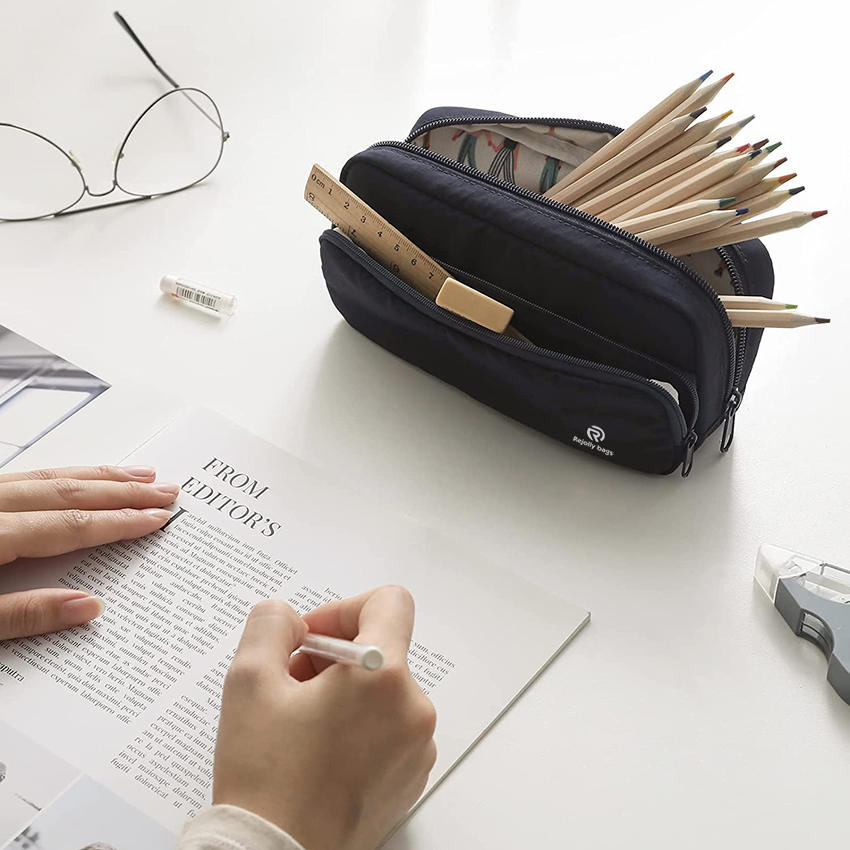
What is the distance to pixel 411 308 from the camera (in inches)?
32.4

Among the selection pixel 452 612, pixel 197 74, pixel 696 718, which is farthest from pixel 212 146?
pixel 696 718

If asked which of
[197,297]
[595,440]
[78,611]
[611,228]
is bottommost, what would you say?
[78,611]

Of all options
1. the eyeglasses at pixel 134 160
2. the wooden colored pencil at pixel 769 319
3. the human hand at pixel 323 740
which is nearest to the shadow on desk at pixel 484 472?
the wooden colored pencil at pixel 769 319

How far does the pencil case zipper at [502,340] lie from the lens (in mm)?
732

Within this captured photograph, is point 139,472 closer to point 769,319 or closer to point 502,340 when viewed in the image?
point 502,340

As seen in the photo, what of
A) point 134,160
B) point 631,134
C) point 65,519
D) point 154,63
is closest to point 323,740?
point 65,519

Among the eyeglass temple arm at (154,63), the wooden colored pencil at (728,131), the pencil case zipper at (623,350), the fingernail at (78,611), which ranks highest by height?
the wooden colored pencil at (728,131)

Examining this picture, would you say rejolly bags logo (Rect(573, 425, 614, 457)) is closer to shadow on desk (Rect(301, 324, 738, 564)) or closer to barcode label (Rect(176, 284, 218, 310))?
shadow on desk (Rect(301, 324, 738, 564))

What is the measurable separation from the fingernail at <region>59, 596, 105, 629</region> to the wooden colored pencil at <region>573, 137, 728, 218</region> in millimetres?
456

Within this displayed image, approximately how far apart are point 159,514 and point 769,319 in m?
0.45

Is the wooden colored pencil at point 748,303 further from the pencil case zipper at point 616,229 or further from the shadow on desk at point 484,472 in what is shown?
the shadow on desk at point 484,472

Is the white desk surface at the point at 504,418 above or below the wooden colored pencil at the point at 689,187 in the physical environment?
below

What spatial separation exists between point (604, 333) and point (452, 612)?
23 cm

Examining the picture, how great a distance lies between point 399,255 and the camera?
2.71 feet
